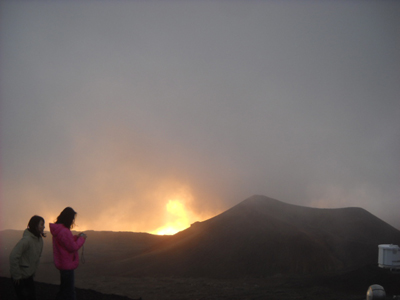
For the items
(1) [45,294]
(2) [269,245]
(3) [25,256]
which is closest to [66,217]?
(3) [25,256]

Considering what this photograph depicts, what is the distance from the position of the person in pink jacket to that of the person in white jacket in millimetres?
331

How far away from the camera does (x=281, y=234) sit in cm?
3412

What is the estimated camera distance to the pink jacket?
5473 mm

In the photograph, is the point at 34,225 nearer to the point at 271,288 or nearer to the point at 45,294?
the point at 45,294

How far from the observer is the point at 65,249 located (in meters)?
5.60

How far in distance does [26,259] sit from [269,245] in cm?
2928

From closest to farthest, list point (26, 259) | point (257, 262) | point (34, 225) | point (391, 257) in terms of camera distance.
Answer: point (26, 259)
point (34, 225)
point (391, 257)
point (257, 262)

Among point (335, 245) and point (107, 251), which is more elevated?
point (335, 245)

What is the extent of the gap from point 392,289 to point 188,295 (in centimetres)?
1094

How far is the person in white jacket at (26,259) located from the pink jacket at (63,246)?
344 mm

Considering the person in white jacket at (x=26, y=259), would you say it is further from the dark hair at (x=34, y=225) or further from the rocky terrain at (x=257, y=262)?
the rocky terrain at (x=257, y=262)

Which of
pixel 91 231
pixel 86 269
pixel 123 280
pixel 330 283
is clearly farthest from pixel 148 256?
pixel 91 231

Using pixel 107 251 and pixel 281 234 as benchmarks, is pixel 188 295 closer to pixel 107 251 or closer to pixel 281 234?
pixel 281 234

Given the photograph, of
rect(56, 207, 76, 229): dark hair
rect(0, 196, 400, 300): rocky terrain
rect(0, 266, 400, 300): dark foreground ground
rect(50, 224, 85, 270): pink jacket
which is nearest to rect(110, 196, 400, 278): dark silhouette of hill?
rect(0, 196, 400, 300): rocky terrain
